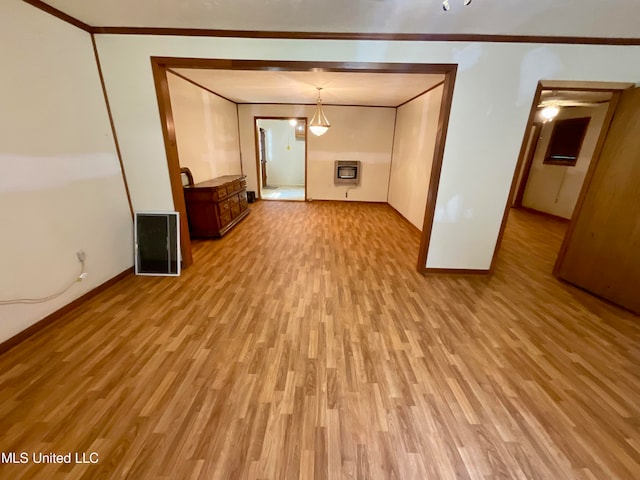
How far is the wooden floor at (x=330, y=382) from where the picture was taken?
51.7 inches

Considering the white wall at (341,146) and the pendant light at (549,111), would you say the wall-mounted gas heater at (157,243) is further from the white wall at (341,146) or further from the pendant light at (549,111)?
the pendant light at (549,111)

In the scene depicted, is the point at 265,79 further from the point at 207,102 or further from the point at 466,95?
the point at 466,95

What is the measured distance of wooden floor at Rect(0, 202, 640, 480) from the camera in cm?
131

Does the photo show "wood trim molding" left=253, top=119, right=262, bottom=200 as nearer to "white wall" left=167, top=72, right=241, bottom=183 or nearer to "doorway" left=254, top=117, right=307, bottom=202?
"white wall" left=167, top=72, right=241, bottom=183

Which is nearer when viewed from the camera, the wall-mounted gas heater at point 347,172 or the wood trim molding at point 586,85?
the wood trim molding at point 586,85

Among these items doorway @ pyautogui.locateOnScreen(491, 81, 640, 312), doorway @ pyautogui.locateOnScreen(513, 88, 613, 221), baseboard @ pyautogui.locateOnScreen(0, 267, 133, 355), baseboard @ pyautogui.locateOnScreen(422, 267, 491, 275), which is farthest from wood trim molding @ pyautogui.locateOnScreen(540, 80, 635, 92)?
baseboard @ pyautogui.locateOnScreen(0, 267, 133, 355)

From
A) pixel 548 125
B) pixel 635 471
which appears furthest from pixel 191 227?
pixel 548 125

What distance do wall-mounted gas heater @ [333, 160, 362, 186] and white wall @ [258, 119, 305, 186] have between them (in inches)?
131

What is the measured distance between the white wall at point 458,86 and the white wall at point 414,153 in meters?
1.13

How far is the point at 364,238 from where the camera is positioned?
4.52 meters

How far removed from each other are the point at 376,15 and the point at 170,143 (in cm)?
235

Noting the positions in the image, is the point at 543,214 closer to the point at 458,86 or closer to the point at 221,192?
the point at 458,86

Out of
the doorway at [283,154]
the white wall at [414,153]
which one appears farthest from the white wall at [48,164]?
the doorway at [283,154]

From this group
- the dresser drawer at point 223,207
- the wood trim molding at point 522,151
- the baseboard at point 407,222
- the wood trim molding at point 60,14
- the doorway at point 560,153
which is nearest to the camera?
the wood trim molding at point 60,14
